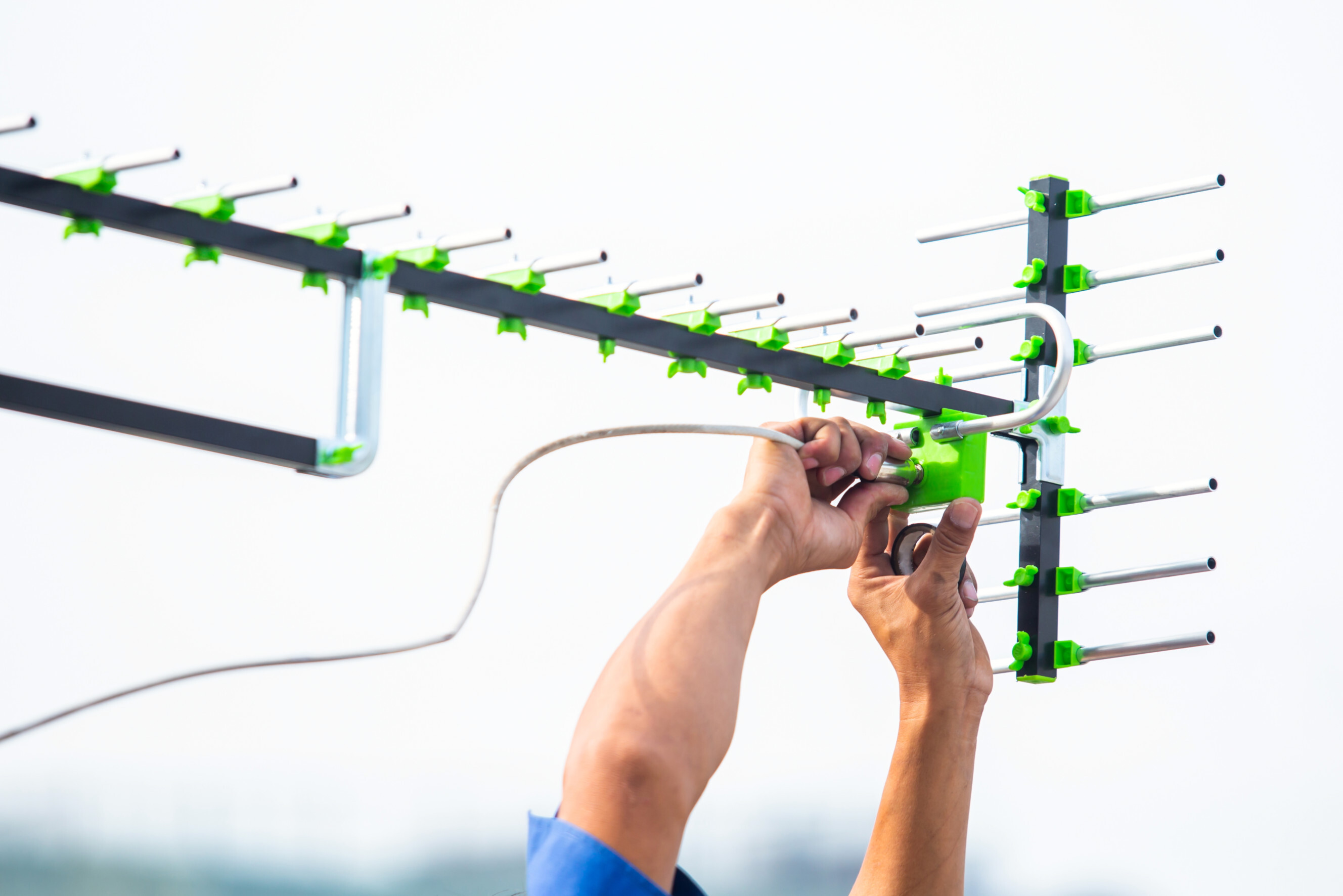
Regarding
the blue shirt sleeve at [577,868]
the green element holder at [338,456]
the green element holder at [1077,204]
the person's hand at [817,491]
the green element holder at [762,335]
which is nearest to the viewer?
the blue shirt sleeve at [577,868]

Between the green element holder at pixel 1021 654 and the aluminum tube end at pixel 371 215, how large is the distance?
1390mm

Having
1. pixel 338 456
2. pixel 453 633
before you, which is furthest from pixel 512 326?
pixel 453 633

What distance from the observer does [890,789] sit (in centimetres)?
209

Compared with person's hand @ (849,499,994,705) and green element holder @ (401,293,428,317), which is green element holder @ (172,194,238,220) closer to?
green element holder @ (401,293,428,317)

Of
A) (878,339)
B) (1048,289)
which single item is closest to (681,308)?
(878,339)

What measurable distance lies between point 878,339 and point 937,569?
0.35m

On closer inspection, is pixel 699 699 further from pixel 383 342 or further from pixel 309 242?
pixel 309 242

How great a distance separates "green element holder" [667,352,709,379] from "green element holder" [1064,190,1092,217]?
973 millimetres

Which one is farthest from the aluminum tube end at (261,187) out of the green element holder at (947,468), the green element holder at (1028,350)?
the green element holder at (1028,350)

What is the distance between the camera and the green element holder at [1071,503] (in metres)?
2.47

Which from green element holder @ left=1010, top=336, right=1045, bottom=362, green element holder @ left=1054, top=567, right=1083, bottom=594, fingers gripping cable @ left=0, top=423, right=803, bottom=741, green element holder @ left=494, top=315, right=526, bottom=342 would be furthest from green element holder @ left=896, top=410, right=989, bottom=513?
green element holder @ left=494, top=315, right=526, bottom=342

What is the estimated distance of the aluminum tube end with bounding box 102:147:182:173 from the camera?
1.43 meters

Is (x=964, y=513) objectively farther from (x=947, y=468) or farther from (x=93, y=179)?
(x=93, y=179)

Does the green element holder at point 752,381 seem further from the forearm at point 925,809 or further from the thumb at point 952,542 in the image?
the forearm at point 925,809
